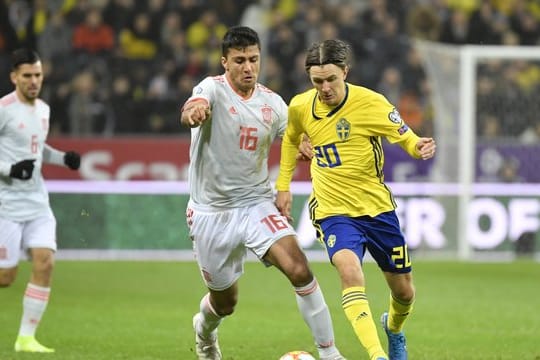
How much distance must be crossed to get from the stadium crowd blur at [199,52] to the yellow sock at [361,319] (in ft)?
37.3

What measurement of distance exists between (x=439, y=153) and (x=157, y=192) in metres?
4.44

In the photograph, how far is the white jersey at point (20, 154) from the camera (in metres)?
9.64

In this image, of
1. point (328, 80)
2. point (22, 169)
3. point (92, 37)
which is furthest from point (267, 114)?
point (92, 37)

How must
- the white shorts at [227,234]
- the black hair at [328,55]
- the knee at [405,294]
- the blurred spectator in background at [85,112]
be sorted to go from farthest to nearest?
the blurred spectator in background at [85,112] → the knee at [405,294] → the white shorts at [227,234] → the black hair at [328,55]

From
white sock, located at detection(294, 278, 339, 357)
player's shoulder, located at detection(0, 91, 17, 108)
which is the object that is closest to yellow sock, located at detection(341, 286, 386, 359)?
white sock, located at detection(294, 278, 339, 357)

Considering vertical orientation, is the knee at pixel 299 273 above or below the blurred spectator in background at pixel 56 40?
below

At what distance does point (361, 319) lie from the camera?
293 inches

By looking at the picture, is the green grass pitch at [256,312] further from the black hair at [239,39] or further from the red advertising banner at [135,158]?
the black hair at [239,39]

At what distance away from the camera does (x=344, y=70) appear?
790 cm

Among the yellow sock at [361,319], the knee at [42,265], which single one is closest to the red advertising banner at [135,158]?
the knee at [42,265]

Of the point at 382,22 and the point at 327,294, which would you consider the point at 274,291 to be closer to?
the point at 327,294

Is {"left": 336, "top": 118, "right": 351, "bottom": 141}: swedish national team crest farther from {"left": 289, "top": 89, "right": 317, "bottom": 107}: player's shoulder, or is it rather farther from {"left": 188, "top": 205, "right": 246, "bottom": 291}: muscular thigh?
{"left": 188, "top": 205, "right": 246, "bottom": 291}: muscular thigh

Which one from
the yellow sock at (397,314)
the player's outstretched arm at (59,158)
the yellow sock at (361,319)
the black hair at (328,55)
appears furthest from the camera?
the player's outstretched arm at (59,158)

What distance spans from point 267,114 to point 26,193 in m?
2.58
